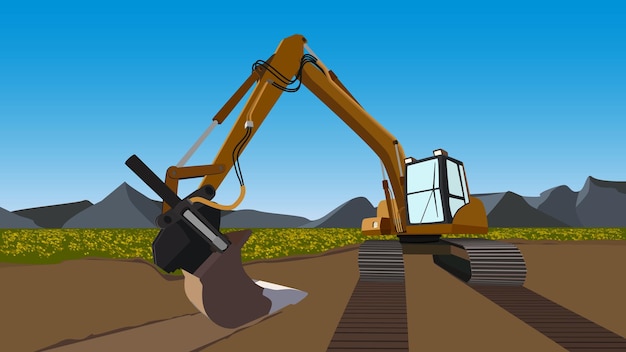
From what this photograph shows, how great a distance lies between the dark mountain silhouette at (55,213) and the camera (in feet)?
536

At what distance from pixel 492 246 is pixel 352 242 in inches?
810

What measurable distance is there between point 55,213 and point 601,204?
17237 centimetres

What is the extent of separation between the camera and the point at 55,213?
168875 mm

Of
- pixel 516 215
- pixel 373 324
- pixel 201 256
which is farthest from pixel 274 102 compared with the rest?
pixel 516 215

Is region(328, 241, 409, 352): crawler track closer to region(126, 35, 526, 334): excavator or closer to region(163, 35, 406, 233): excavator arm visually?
region(126, 35, 526, 334): excavator

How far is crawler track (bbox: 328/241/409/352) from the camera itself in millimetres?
5422

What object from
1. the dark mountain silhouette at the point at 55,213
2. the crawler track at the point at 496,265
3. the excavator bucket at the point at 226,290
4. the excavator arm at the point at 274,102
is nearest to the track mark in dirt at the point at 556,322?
the crawler track at the point at 496,265

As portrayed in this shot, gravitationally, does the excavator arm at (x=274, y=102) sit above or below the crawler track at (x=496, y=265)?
above

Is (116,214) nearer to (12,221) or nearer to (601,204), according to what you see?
(12,221)

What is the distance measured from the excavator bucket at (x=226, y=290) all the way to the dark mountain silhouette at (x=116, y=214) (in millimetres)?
152055

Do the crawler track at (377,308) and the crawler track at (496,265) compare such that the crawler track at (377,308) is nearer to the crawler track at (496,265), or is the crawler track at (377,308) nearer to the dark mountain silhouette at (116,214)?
the crawler track at (496,265)

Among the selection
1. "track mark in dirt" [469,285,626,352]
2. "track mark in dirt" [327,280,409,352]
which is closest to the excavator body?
"track mark in dirt" [469,285,626,352]

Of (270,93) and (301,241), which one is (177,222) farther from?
(301,241)

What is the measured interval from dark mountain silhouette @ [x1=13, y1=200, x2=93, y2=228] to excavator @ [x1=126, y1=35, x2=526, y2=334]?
6786 inches
